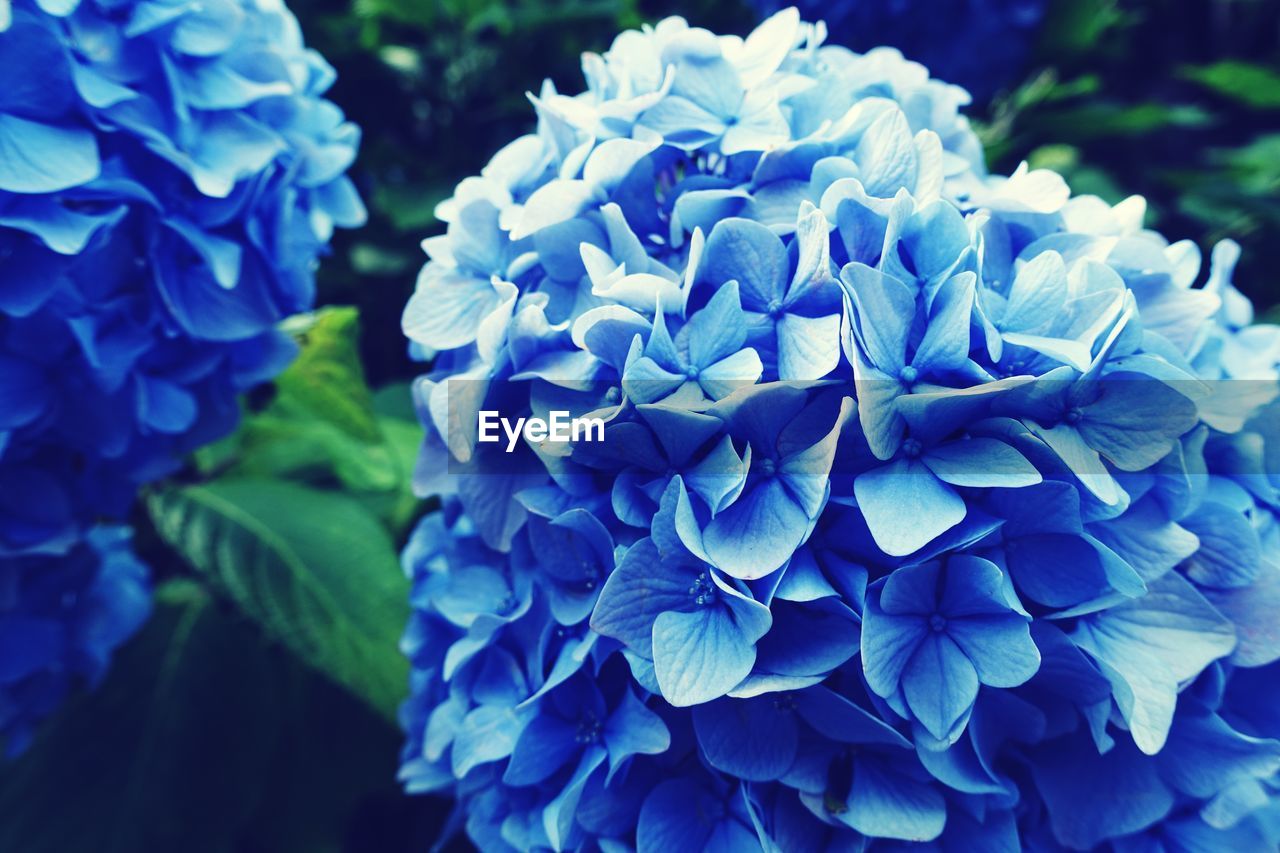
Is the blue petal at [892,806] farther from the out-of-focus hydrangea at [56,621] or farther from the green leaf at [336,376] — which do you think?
the out-of-focus hydrangea at [56,621]

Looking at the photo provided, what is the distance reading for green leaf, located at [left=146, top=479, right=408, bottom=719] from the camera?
747 mm

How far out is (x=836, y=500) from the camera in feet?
1.55

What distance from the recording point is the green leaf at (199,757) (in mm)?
842

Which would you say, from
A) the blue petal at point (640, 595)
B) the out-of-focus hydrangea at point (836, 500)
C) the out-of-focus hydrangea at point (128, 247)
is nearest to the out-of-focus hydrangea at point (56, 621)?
the out-of-focus hydrangea at point (128, 247)

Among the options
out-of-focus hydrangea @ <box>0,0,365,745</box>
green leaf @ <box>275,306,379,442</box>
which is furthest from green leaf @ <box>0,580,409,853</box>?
green leaf @ <box>275,306,379,442</box>

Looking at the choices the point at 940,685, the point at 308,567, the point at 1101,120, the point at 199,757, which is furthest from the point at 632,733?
the point at 1101,120

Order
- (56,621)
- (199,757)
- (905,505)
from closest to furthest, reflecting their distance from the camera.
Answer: (905,505) < (56,621) < (199,757)

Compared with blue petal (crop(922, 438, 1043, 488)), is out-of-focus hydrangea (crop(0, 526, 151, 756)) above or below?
below

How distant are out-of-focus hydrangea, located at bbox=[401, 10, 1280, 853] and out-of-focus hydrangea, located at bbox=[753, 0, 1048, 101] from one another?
1.58 ft

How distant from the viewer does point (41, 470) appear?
0.70 meters

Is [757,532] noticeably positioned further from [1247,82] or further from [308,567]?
[1247,82]

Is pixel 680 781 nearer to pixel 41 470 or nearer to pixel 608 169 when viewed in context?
pixel 608 169

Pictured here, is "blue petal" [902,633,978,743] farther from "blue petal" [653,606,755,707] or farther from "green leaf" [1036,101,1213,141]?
"green leaf" [1036,101,1213,141]

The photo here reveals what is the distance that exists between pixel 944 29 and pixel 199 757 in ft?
3.06
